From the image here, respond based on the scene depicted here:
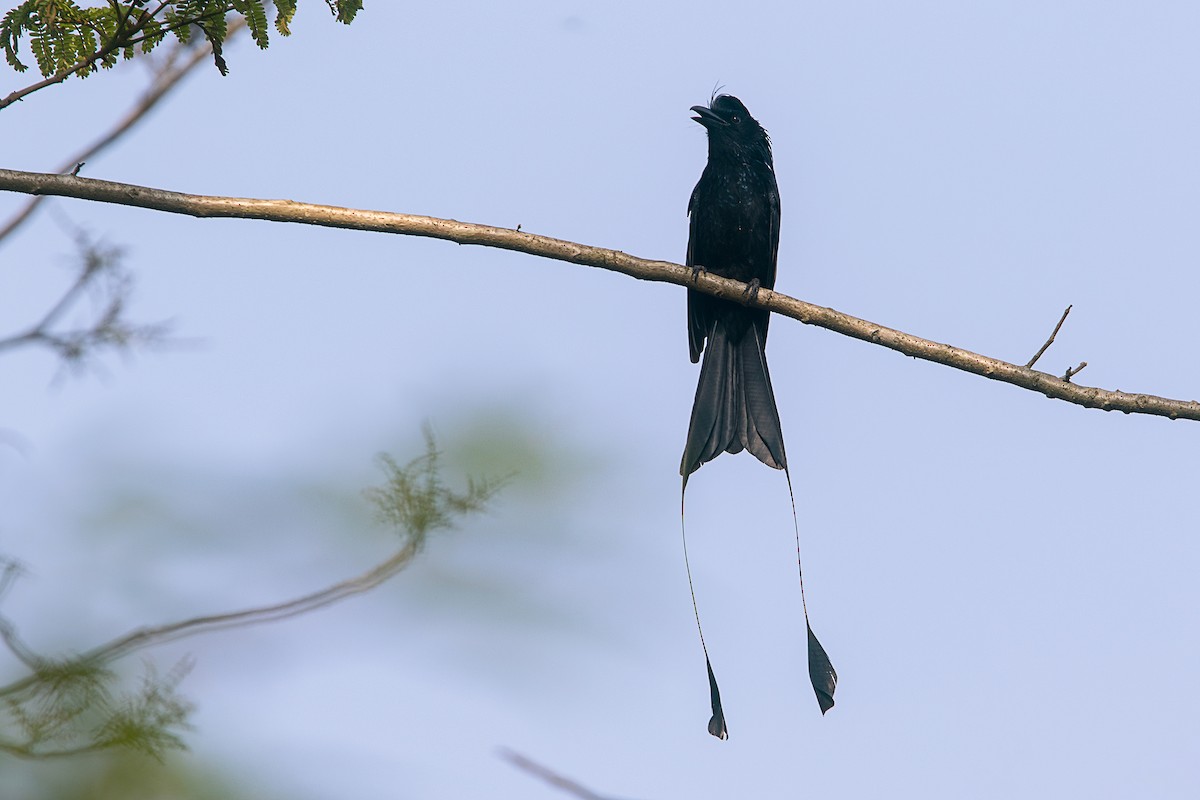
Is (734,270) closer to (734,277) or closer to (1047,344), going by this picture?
(734,277)

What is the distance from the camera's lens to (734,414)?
181 inches

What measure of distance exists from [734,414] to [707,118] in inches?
68.4

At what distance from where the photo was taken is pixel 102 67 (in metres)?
3.42

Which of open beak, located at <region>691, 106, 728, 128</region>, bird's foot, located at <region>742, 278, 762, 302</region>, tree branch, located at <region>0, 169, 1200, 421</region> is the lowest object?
tree branch, located at <region>0, 169, 1200, 421</region>

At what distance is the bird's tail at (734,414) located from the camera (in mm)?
4500

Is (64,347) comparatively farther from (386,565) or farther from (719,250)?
(719,250)

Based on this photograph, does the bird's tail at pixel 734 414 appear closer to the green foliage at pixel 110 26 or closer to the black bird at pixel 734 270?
the black bird at pixel 734 270

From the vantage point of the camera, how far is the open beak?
5742mm

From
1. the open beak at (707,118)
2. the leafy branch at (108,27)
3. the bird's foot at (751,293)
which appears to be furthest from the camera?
the open beak at (707,118)

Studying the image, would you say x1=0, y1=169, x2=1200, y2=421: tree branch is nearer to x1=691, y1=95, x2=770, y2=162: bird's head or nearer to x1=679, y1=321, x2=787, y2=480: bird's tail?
x1=679, y1=321, x2=787, y2=480: bird's tail

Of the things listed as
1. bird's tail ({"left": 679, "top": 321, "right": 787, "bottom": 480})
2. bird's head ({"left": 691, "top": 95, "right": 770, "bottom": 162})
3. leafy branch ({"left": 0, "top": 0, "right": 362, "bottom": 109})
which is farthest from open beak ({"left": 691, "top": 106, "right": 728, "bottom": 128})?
leafy branch ({"left": 0, "top": 0, "right": 362, "bottom": 109})

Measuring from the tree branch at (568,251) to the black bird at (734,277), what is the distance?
0.36 meters

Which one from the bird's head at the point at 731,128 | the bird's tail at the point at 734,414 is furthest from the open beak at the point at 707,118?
the bird's tail at the point at 734,414

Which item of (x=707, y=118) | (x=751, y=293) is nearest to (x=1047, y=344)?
(x=751, y=293)
